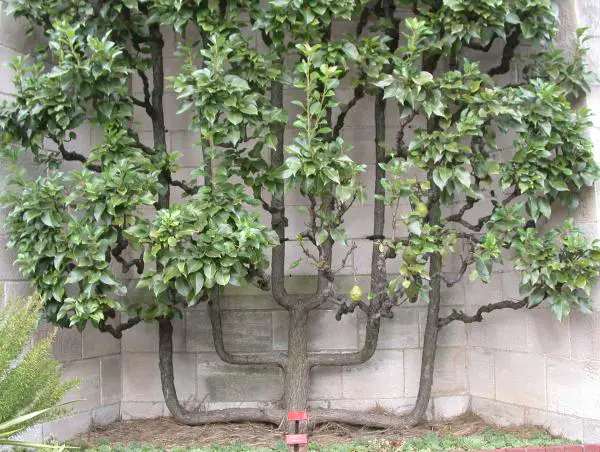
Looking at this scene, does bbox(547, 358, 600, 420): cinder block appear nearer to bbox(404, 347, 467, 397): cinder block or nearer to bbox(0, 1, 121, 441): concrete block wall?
bbox(404, 347, 467, 397): cinder block

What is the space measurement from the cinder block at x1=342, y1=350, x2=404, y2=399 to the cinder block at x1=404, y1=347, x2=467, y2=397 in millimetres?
53

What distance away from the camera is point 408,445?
3975 mm

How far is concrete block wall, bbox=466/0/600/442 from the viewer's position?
4004 mm

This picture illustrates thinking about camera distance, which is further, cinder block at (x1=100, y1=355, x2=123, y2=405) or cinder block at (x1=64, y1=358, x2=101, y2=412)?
cinder block at (x1=100, y1=355, x2=123, y2=405)

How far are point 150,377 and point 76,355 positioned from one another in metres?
0.55

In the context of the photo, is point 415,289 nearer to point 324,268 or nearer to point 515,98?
point 324,268

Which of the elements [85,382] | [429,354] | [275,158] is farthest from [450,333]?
[85,382]

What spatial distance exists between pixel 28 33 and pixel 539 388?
12.2 feet

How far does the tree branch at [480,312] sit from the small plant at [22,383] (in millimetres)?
2279

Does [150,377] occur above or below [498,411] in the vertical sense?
above

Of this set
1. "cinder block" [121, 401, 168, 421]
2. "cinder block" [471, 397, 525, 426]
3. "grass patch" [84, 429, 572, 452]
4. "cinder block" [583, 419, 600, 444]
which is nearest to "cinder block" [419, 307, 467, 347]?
"cinder block" [471, 397, 525, 426]

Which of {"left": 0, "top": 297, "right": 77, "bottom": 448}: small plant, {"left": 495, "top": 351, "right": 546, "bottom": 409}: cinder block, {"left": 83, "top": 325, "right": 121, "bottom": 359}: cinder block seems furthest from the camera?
{"left": 83, "top": 325, "right": 121, "bottom": 359}: cinder block

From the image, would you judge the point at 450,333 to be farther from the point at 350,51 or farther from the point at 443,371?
the point at 350,51

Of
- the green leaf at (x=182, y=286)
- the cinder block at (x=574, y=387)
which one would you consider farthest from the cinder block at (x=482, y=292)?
the green leaf at (x=182, y=286)
